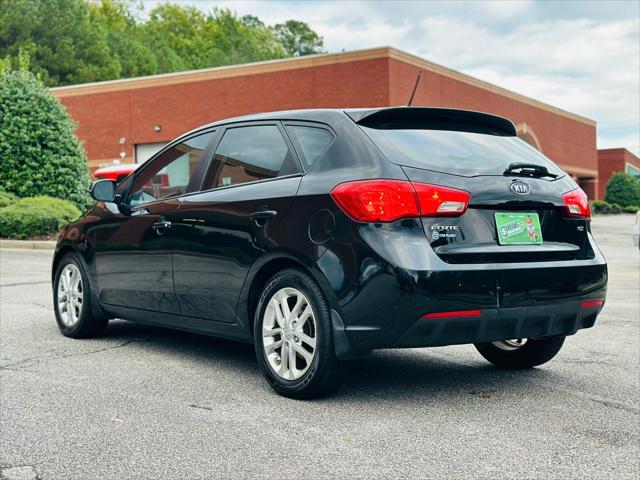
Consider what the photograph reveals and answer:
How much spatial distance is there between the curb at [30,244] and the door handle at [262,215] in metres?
15.2

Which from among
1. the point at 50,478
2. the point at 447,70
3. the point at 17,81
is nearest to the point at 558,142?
the point at 447,70

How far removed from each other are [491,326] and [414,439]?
833 millimetres

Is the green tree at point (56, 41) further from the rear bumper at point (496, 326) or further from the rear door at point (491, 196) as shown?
the rear bumper at point (496, 326)

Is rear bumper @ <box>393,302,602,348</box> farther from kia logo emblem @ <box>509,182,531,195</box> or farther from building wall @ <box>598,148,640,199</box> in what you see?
building wall @ <box>598,148,640,199</box>

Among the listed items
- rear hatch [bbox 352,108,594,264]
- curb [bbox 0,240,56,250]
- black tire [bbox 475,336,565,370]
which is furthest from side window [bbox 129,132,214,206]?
curb [bbox 0,240,56,250]

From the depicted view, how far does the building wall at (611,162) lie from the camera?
78688 mm

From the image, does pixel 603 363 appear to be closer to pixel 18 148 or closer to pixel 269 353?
pixel 269 353

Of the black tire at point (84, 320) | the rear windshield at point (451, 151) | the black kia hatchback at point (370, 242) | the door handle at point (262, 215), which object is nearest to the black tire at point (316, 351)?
the black kia hatchback at point (370, 242)

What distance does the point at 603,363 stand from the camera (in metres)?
6.18

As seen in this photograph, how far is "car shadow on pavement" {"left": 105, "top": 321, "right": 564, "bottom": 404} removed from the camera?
520cm

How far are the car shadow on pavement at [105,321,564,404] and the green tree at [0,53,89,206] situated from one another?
16.0 m

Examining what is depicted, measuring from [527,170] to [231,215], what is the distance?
183 cm

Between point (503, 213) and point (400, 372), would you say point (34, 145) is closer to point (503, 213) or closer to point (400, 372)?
point (400, 372)

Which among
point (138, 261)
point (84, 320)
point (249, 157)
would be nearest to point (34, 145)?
point (84, 320)
